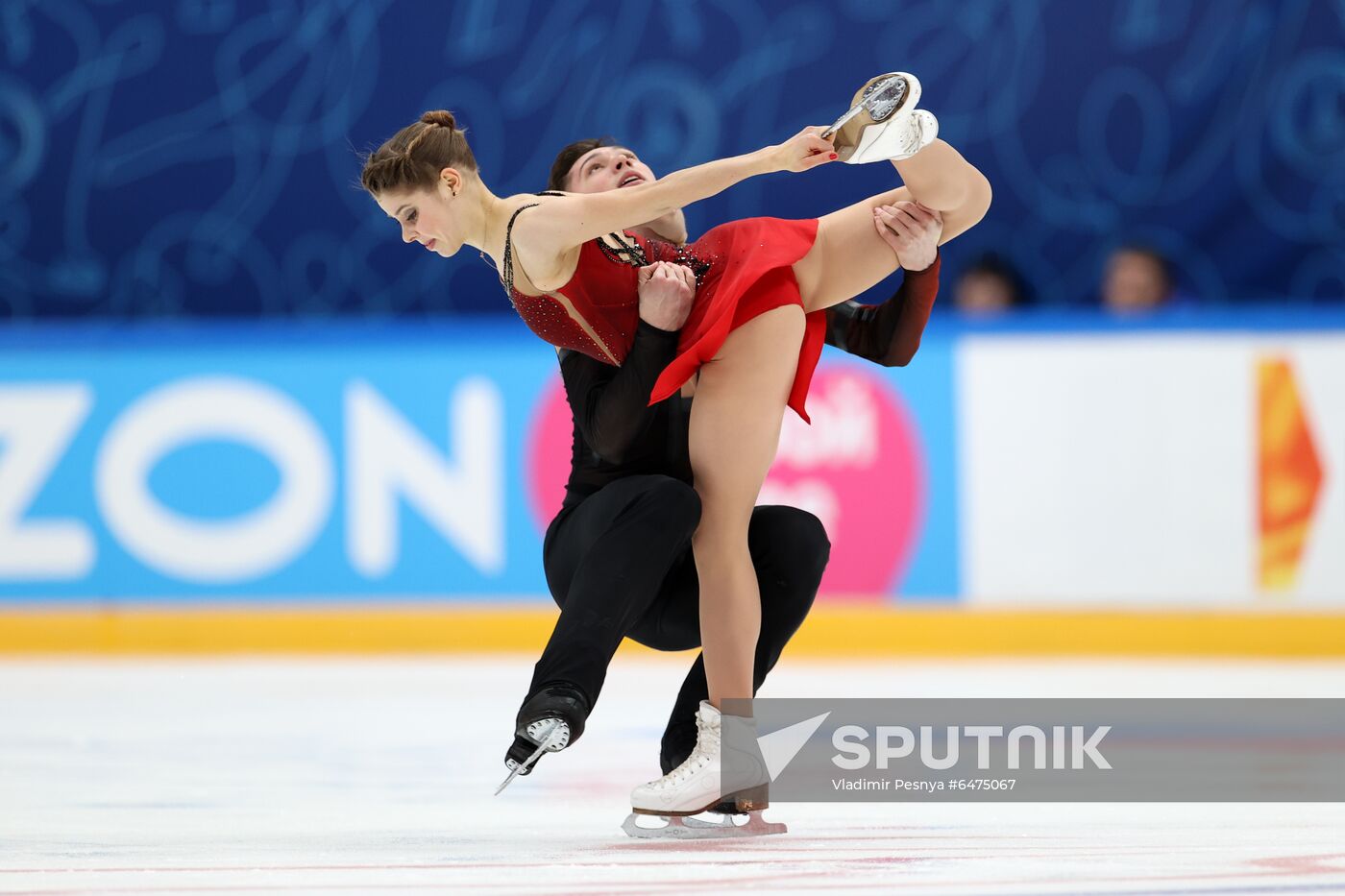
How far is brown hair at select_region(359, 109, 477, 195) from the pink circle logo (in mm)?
2477

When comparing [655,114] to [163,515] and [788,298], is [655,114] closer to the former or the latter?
[163,515]

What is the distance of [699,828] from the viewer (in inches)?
85.4

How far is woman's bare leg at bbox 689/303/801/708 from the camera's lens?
84.9 inches

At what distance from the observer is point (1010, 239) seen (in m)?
5.49

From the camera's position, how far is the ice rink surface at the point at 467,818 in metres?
1.80

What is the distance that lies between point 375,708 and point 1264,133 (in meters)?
3.27

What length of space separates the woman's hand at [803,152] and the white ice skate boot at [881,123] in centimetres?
2

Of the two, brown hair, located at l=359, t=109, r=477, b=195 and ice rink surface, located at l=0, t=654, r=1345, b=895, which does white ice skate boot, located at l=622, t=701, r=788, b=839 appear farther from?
brown hair, located at l=359, t=109, r=477, b=195

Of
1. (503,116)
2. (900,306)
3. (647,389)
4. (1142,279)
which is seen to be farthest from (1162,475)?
(647,389)

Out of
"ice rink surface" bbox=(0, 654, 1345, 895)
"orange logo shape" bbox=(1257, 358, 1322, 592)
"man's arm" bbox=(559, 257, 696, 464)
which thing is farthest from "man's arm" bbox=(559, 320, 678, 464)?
"orange logo shape" bbox=(1257, 358, 1322, 592)

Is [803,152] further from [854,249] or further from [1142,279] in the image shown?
[1142,279]

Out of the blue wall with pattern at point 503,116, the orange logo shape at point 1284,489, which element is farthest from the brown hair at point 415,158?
the blue wall with pattern at point 503,116

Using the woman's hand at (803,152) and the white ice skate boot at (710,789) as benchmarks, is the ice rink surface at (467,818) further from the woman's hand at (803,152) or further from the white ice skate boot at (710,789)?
the woman's hand at (803,152)

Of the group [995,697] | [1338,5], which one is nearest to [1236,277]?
[1338,5]
